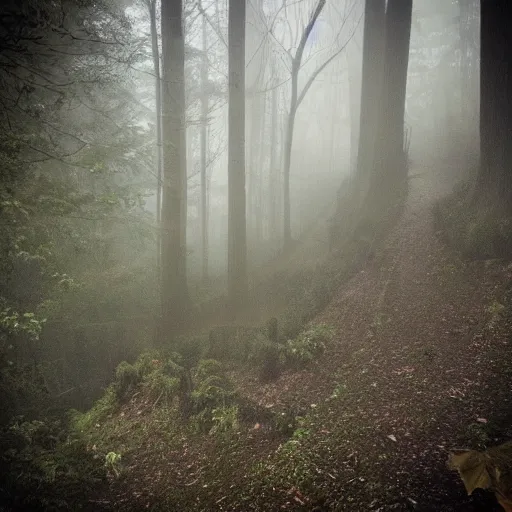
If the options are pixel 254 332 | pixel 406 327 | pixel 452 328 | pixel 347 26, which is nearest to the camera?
pixel 452 328

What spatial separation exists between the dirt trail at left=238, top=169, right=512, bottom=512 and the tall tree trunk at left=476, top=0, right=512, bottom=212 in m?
1.99

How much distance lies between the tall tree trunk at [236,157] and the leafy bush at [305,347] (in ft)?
14.3

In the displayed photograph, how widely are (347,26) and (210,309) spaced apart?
1088 inches

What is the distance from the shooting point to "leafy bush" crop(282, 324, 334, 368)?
265 inches

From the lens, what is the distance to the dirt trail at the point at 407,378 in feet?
11.3

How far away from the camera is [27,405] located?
19.2 ft

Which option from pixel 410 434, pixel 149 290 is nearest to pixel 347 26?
pixel 149 290

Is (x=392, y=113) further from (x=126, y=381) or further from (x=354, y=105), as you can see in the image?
(x=354, y=105)

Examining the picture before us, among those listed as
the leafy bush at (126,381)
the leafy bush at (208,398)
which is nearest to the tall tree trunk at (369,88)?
the leafy bush at (208,398)

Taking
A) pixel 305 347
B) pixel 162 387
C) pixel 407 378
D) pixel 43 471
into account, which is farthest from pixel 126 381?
pixel 407 378

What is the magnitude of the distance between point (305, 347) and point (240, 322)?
4364mm

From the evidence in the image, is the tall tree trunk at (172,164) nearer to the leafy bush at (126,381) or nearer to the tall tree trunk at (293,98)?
the leafy bush at (126,381)

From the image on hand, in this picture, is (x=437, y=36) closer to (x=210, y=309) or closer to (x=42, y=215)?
(x=210, y=309)

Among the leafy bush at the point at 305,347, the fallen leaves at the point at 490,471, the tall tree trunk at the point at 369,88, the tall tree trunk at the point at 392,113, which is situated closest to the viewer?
the fallen leaves at the point at 490,471
